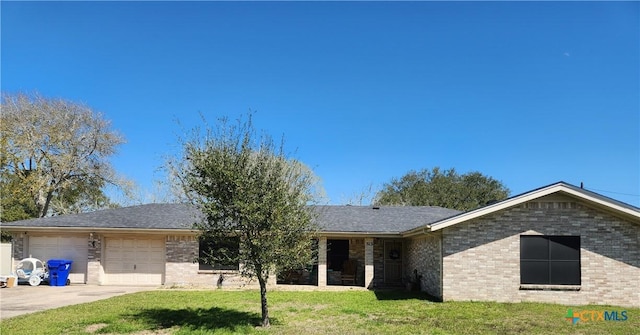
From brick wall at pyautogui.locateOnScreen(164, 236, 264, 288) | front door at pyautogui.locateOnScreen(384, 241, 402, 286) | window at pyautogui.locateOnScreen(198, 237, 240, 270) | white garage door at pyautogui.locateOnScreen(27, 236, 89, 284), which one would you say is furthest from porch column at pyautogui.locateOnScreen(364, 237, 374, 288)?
white garage door at pyautogui.locateOnScreen(27, 236, 89, 284)

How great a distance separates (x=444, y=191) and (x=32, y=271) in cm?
3452

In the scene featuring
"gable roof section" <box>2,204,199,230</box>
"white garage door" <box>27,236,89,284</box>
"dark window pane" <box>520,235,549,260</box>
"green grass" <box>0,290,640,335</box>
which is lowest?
"green grass" <box>0,290,640,335</box>

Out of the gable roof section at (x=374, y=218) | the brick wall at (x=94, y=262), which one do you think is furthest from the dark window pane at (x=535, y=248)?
the brick wall at (x=94, y=262)

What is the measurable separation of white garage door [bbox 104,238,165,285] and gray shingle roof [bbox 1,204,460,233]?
3.02ft

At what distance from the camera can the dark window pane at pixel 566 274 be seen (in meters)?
14.0

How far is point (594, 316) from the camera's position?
11758 millimetres

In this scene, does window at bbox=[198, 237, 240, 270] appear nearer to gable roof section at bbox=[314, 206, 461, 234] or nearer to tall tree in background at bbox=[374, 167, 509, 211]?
gable roof section at bbox=[314, 206, 461, 234]

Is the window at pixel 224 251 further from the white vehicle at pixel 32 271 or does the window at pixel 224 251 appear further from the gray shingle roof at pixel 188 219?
the white vehicle at pixel 32 271

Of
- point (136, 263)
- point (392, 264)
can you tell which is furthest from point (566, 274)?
point (136, 263)

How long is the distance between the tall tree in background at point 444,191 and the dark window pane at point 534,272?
29.4 metres

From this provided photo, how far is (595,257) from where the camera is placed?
1399 cm

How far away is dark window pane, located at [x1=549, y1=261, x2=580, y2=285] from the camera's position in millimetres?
14000

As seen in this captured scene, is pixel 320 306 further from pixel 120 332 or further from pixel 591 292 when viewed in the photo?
pixel 591 292

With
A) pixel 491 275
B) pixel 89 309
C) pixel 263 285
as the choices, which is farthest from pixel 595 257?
pixel 89 309
